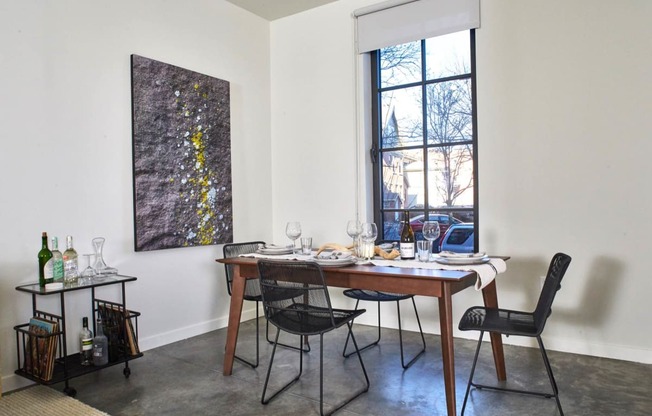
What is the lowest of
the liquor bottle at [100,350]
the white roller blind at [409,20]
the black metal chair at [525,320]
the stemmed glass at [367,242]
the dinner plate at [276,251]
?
the liquor bottle at [100,350]

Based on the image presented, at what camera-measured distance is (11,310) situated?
2660 millimetres

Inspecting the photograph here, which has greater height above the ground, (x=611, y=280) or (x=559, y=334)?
(x=611, y=280)

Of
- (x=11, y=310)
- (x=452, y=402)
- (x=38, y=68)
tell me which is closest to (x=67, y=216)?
(x=11, y=310)

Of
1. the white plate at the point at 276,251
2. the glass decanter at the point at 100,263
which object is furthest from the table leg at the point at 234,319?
the glass decanter at the point at 100,263

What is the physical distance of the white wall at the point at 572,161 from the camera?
9.73ft

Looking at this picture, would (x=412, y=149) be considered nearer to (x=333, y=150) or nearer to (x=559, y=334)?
(x=333, y=150)

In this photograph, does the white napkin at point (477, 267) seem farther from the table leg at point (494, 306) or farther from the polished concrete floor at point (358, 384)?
the polished concrete floor at point (358, 384)

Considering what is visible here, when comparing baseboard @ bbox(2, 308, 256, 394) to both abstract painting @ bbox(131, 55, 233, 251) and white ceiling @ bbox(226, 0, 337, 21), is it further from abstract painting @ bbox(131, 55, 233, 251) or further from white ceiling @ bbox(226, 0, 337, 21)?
white ceiling @ bbox(226, 0, 337, 21)

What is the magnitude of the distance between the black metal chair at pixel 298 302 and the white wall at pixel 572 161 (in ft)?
5.29

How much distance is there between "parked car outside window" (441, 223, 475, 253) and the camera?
3.62m

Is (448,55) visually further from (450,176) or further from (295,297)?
(295,297)

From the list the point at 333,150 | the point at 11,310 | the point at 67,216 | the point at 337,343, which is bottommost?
the point at 337,343

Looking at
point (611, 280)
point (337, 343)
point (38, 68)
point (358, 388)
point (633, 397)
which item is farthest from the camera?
point (337, 343)

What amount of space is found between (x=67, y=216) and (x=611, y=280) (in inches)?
143
